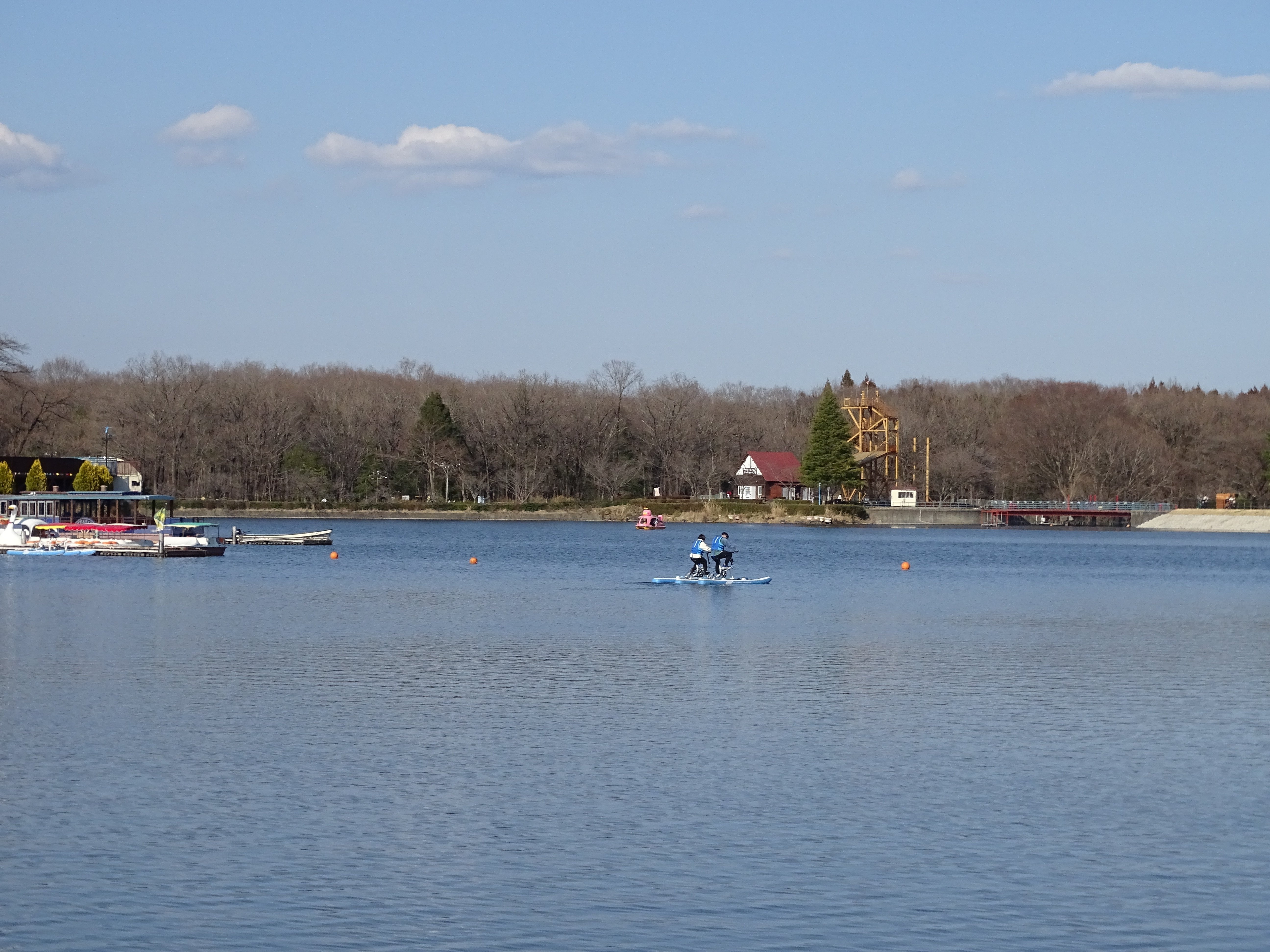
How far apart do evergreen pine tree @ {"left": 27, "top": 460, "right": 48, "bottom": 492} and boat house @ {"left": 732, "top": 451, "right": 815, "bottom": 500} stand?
185 ft

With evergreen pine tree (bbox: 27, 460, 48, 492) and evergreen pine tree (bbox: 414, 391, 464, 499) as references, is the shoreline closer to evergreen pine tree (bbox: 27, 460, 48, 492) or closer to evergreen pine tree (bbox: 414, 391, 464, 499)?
evergreen pine tree (bbox: 414, 391, 464, 499)

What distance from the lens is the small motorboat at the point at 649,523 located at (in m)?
107

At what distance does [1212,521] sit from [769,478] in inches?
1329

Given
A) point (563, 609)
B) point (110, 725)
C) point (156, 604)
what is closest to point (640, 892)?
point (110, 725)

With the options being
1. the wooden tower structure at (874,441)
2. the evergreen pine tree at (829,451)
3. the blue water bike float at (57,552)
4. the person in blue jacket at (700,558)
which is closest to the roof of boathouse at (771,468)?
the wooden tower structure at (874,441)

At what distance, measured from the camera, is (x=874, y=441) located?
12362 cm

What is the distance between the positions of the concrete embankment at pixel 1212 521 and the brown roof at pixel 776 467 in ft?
89.0

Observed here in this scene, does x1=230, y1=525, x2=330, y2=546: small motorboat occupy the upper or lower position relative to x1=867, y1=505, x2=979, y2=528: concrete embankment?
lower

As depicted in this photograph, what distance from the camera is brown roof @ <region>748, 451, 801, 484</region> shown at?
125188mm

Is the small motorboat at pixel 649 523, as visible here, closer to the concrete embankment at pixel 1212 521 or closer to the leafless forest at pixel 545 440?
the leafless forest at pixel 545 440

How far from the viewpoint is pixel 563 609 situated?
1574 inches

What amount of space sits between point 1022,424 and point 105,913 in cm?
12647

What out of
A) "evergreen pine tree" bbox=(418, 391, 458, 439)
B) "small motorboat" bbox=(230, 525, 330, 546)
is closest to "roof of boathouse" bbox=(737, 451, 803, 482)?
"evergreen pine tree" bbox=(418, 391, 458, 439)

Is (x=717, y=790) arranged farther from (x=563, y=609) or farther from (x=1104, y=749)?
(x=563, y=609)
